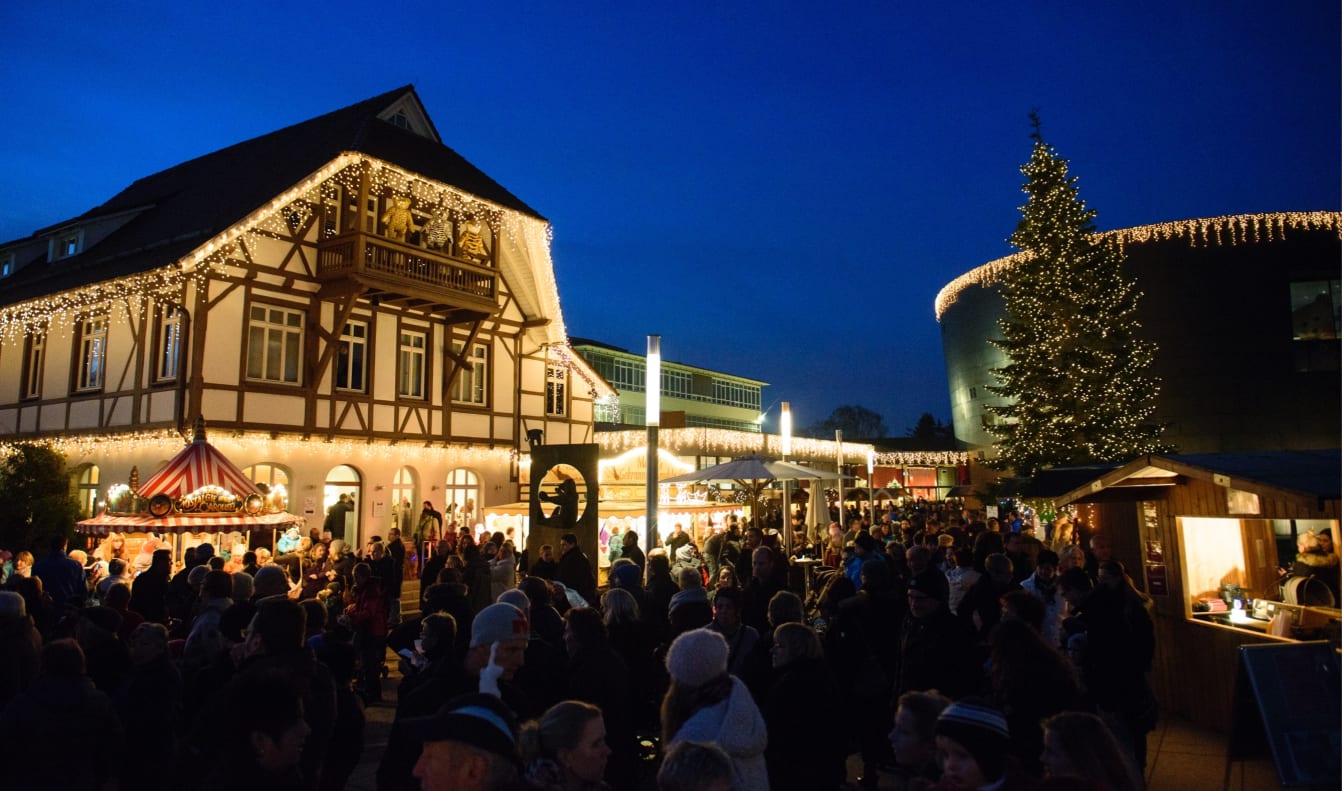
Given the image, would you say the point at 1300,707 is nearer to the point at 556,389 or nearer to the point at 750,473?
the point at 750,473

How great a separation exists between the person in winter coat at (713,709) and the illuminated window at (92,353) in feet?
66.4

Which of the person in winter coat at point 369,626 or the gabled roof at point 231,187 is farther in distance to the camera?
the gabled roof at point 231,187

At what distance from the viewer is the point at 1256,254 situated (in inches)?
1188

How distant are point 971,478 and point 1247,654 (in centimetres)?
4281

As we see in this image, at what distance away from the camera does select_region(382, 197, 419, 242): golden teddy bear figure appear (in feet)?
63.9

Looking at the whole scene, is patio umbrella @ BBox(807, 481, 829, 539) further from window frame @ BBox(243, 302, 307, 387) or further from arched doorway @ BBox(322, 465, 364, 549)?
window frame @ BBox(243, 302, 307, 387)

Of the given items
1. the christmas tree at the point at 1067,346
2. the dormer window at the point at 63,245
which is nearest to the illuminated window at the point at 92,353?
the dormer window at the point at 63,245

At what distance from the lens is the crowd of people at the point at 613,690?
2.64 meters

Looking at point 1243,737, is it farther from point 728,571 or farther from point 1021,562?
point 728,571

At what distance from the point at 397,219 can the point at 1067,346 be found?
17.5 metres

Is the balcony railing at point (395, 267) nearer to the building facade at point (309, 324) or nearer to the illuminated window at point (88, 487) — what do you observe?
the building facade at point (309, 324)

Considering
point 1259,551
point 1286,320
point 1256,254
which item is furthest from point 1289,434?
point 1259,551

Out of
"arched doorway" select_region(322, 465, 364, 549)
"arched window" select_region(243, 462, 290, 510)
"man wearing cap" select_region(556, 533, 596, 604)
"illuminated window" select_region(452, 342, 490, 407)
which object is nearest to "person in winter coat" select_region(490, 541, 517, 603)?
"man wearing cap" select_region(556, 533, 596, 604)

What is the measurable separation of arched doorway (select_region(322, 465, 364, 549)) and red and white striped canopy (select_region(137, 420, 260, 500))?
686 cm
